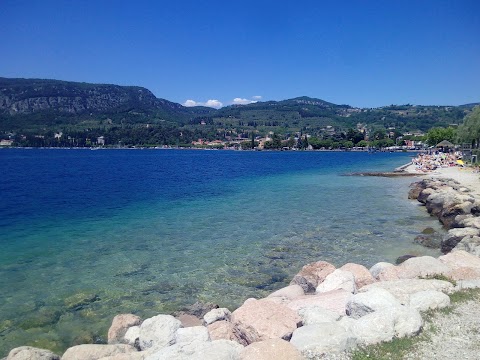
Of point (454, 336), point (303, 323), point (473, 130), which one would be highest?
point (473, 130)

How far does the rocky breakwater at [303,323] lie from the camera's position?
6.23 meters

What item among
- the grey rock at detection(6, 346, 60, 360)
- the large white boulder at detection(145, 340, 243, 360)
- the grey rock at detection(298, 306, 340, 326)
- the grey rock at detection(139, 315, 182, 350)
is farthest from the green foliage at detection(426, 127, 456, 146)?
the grey rock at detection(6, 346, 60, 360)

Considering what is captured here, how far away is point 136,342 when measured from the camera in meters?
8.31

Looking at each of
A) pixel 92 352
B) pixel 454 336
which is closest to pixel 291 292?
pixel 454 336

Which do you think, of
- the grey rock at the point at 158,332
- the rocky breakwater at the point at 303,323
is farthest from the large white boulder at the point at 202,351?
the grey rock at the point at 158,332

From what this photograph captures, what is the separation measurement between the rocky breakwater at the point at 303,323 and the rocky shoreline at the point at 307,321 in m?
0.02

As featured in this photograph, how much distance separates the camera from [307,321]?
7.68 meters

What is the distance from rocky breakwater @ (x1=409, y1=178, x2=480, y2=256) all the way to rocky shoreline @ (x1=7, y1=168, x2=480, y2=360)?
409 centimetres

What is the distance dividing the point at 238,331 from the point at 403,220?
744 inches

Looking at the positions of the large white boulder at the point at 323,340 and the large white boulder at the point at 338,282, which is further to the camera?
the large white boulder at the point at 338,282

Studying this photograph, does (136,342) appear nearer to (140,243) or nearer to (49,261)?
(49,261)

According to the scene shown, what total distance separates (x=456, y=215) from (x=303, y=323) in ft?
58.1

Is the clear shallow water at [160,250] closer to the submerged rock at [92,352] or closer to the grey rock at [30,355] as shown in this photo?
the grey rock at [30,355]

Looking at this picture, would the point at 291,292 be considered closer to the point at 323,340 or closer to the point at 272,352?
the point at 323,340
